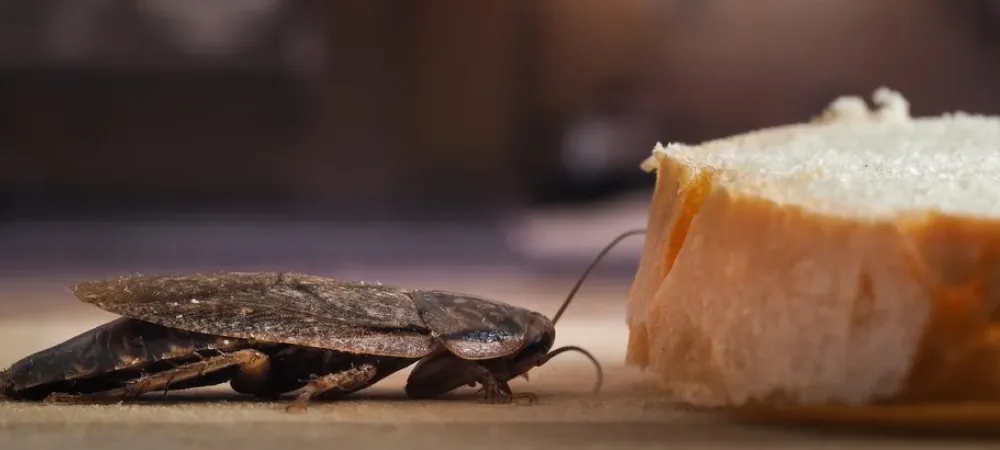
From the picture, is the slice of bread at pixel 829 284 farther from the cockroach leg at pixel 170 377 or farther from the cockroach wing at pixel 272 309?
the cockroach leg at pixel 170 377

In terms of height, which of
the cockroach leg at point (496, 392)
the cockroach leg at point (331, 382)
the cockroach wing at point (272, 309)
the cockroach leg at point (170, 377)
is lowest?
the cockroach leg at point (496, 392)

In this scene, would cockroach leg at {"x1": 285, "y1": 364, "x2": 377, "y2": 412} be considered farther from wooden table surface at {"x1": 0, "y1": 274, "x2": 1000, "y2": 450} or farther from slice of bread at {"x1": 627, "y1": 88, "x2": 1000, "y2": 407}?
slice of bread at {"x1": 627, "y1": 88, "x2": 1000, "y2": 407}

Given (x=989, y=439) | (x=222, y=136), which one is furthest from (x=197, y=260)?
(x=989, y=439)

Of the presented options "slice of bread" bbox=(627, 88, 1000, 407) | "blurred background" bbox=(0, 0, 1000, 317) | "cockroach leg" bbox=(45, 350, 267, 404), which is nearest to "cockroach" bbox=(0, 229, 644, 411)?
"cockroach leg" bbox=(45, 350, 267, 404)

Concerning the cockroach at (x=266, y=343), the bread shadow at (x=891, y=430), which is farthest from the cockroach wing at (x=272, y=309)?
the bread shadow at (x=891, y=430)

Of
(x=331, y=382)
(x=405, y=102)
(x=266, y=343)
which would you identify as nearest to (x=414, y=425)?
(x=331, y=382)

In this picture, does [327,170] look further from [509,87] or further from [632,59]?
[632,59]

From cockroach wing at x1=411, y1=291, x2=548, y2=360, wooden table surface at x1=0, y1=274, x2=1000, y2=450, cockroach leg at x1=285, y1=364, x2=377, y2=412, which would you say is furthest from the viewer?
cockroach wing at x1=411, y1=291, x2=548, y2=360
